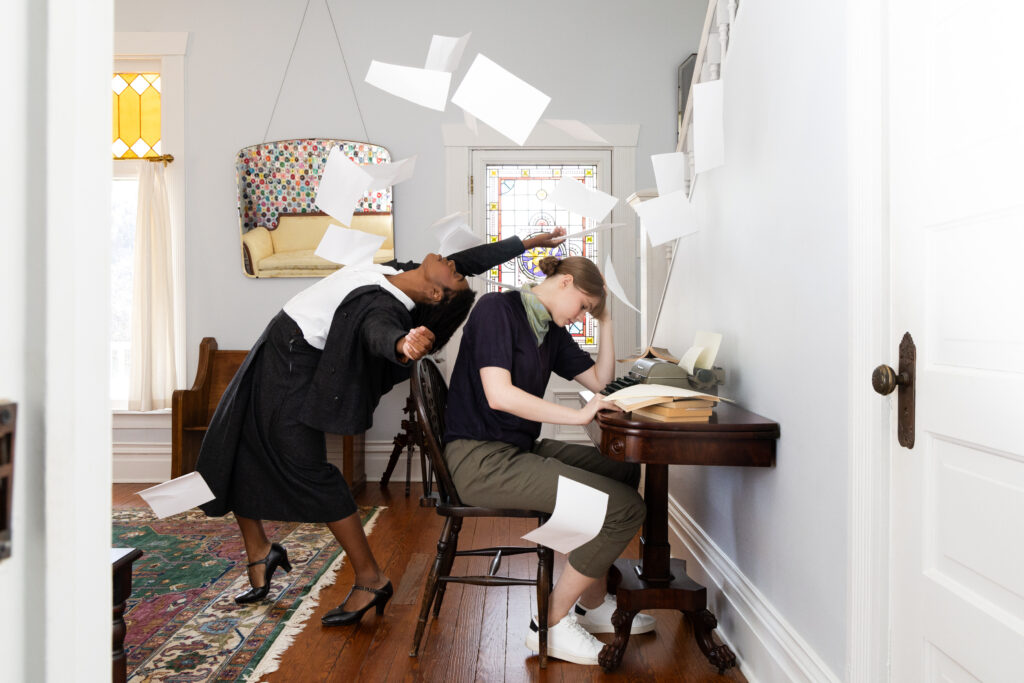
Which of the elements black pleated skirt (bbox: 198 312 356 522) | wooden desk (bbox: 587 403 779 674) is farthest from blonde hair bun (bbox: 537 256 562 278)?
black pleated skirt (bbox: 198 312 356 522)

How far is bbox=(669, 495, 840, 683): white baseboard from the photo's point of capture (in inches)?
70.0

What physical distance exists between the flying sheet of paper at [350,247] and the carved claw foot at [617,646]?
1.47 metres

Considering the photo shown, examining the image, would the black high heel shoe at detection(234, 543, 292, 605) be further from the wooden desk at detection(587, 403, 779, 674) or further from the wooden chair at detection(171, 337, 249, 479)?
the wooden chair at detection(171, 337, 249, 479)

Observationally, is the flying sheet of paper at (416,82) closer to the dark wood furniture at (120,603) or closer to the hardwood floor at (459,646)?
the dark wood furniture at (120,603)

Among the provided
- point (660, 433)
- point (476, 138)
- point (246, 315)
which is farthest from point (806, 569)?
point (246, 315)

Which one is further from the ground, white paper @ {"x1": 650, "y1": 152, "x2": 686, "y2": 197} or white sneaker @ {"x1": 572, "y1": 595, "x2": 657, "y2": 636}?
white paper @ {"x1": 650, "y1": 152, "x2": 686, "y2": 197}

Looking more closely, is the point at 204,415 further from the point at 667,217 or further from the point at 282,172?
the point at 667,217

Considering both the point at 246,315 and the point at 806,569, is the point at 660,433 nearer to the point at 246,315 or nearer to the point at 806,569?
the point at 806,569

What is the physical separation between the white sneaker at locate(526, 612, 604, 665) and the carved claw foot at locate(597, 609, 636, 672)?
4cm

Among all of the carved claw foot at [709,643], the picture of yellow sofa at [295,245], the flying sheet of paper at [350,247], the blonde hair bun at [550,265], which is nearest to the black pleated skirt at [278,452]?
the flying sheet of paper at [350,247]

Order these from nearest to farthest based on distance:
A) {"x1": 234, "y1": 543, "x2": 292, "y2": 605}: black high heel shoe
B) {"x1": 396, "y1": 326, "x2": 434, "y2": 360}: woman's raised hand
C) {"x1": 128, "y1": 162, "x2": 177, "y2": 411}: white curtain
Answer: {"x1": 396, "y1": 326, "x2": 434, "y2": 360}: woman's raised hand
{"x1": 234, "y1": 543, "x2": 292, "y2": 605}: black high heel shoe
{"x1": 128, "y1": 162, "x2": 177, "y2": 411}: white curtain

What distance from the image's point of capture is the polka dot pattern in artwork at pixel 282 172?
4730mm

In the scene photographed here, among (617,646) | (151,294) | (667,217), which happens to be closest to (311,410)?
(617,646)

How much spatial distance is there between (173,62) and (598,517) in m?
4.41
